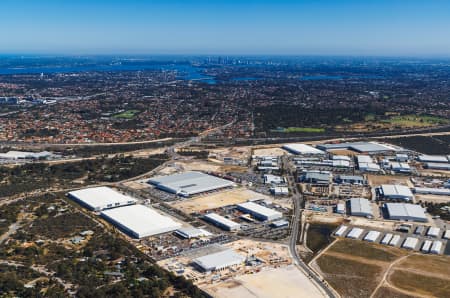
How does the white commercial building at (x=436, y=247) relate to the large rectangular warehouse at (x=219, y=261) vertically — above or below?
below

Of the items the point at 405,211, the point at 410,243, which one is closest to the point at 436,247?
the point at 410,243

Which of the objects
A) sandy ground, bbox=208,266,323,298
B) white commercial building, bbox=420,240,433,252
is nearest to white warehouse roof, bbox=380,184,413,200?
white commercial building, bbox=420,240,433,252

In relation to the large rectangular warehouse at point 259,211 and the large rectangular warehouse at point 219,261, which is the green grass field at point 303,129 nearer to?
the large rectangular warehouse at point 259,211

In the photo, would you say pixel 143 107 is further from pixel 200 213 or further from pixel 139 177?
pixel 200 213

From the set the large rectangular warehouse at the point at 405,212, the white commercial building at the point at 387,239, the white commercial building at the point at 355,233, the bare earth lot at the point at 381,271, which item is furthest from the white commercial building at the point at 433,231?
the white commercial building at the point at 355,233

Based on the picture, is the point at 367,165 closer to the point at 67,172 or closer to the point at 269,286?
the point at 269,286

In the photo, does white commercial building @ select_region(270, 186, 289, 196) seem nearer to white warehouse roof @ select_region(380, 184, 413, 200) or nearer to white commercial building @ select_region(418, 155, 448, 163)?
white warehouse roof @ select_region(380, 184, 413, 200)
